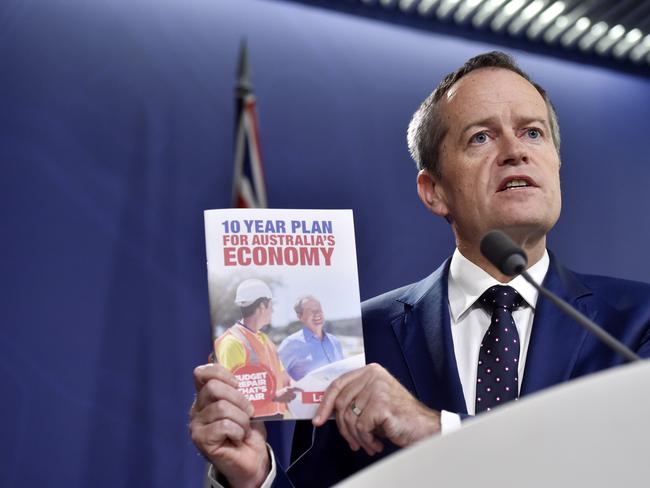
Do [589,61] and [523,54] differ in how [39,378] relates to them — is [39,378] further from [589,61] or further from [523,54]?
[589,61]

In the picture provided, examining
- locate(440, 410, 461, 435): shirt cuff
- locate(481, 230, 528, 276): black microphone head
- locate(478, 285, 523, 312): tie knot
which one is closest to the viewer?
locate(481, 230, 528, 276): black microphone head

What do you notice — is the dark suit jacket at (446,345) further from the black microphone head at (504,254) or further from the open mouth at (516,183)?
the black microphone head at (504,254)

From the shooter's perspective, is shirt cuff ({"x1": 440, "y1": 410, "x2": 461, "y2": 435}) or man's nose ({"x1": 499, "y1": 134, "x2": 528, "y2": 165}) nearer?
shirt cuff ({"x1": 440, "y1": 410, "x2": 461, "y2": 435})

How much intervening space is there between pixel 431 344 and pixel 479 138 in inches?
20.1

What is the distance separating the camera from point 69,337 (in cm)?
341

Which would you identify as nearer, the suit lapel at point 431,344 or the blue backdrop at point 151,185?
the suit lapel at point 431,344

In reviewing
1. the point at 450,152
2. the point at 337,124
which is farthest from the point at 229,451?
the point at 337,124

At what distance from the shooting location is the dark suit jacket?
187 cm

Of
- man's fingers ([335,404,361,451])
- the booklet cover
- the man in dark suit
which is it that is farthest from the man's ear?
man's fingers ([335,404,361,451])

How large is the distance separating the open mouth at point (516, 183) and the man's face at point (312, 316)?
589 millimetres

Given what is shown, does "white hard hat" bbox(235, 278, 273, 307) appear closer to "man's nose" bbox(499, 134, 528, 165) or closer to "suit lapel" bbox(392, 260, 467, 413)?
"suit lapel" bbox(392, 260, 467, 413)

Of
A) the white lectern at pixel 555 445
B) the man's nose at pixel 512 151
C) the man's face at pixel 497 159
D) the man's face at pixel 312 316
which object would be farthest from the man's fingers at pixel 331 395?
the white lectern at pixel 555 445

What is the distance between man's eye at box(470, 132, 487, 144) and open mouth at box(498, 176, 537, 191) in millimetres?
126

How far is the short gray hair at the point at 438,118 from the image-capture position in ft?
7.38
